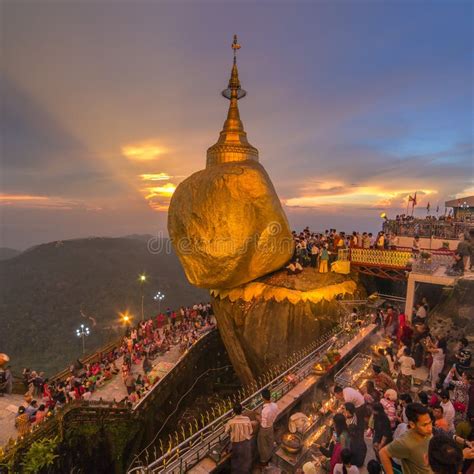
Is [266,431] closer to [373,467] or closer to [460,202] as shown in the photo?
[373,467]

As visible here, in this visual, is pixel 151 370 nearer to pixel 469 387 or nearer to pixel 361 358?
pixel 361 358

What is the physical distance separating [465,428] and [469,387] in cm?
174

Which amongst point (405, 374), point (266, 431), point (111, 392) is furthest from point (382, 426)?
point (111, 392)

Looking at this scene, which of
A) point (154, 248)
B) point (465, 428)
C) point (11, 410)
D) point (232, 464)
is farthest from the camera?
point (154, 248)

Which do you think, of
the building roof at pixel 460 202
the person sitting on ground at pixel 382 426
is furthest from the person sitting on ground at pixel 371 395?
the building roof at pixel 460 202

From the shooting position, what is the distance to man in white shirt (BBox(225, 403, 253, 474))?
191 inches

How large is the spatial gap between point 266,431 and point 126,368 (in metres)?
12.4

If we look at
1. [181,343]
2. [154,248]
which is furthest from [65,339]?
[181,343]

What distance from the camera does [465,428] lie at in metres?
4.55

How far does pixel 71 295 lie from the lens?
254 ft

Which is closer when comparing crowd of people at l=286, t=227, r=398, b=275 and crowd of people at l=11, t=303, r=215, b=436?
crowd of people at l=11, t=303, r=215, b=436

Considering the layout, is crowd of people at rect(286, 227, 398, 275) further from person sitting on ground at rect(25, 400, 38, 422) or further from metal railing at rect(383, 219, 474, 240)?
person sitting on ground at rect(25, 400, 38, 422)

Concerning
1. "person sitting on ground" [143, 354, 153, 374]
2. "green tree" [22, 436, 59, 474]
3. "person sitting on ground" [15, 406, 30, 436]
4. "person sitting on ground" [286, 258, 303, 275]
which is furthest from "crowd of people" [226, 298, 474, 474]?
"person sitting on ground" [143, 354, 153, 374]

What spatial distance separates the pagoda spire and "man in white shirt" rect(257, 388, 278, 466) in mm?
14081
